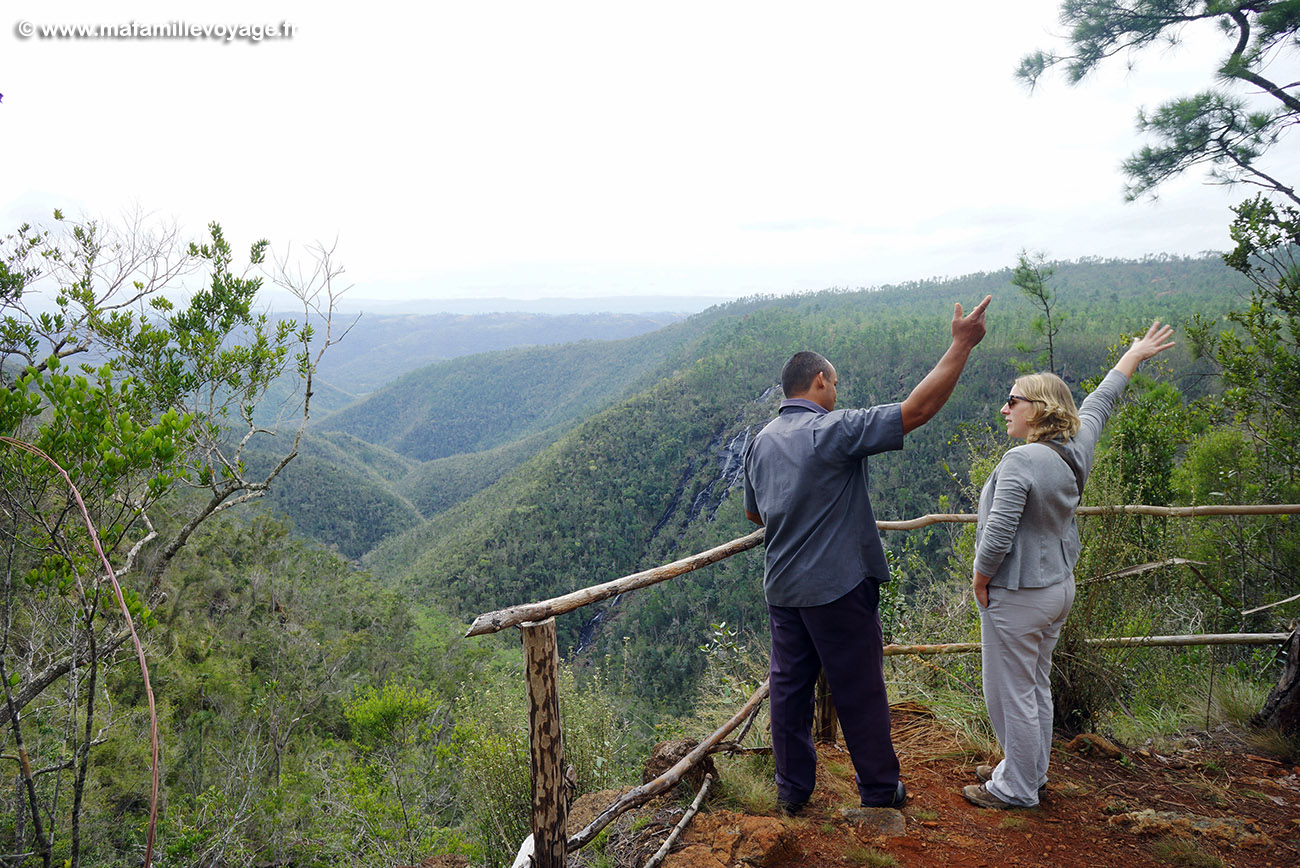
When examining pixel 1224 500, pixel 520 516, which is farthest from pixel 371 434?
pixel 1224 500

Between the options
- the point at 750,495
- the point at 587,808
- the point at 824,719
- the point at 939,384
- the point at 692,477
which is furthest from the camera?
the point at 692,477

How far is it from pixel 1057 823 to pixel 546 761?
1878 millimetres

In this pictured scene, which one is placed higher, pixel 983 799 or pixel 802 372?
pixel 802 372

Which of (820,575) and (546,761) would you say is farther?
(820,575)

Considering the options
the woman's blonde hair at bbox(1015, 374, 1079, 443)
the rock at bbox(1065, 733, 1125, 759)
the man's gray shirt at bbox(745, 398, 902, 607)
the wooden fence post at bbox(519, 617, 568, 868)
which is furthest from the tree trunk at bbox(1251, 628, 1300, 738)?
the wooden fence post at bbox(519, 617, 568, 868)

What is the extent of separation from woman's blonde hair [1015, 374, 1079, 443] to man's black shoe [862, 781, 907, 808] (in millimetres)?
1359

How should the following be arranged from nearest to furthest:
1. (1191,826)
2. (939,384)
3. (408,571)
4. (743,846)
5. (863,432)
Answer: (939,384) → (863,432) → (743,846) → (1191,826) → (408,571)

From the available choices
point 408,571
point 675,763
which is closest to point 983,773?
point 675,763

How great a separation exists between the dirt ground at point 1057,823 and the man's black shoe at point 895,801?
33 millimetres

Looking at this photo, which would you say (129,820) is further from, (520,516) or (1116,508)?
(520,516)

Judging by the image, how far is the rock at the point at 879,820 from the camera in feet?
7.52

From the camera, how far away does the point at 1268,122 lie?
577cm

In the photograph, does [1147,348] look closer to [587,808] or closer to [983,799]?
[983,799]

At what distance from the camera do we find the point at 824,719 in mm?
3082
